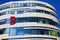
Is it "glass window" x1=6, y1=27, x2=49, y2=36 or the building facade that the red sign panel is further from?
"glass window" x1=6, y1=27, x2=49, y2=36

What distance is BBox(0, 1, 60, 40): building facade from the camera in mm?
55656

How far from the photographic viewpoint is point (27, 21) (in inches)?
2226

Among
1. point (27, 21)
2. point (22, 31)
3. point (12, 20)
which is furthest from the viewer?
point (12, 20)

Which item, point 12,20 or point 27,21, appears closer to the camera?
point 27,21

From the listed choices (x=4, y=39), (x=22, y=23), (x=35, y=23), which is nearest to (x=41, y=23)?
(x=35, y=23)

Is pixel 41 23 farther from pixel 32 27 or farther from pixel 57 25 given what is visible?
pixel 57 25

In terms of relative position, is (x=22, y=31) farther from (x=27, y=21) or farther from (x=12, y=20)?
(x=12, y=20)

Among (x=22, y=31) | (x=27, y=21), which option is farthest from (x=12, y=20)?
(x=22, y=31)

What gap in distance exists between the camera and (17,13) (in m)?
58.1

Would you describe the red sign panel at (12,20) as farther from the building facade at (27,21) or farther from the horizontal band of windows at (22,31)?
the horizontal band of windows at (22,31)

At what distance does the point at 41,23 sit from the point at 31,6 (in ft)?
19.2

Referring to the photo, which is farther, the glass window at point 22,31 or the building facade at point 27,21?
the building facade at point 27,21

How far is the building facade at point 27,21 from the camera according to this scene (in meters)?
55.7

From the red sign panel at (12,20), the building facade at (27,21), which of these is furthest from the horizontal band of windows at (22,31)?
the red sign panel at (12,20)
